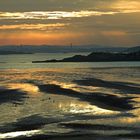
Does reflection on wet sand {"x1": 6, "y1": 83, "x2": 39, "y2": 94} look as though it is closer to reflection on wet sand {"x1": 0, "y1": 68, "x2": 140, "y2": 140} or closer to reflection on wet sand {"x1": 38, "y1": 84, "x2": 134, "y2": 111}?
reflection on wet sand {"x1": 38, "y1": 84, "x2": 134, "y2": 111}

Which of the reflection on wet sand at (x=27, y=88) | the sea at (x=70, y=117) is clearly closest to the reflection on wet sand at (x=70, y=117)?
the sea at (x=70, y=117)

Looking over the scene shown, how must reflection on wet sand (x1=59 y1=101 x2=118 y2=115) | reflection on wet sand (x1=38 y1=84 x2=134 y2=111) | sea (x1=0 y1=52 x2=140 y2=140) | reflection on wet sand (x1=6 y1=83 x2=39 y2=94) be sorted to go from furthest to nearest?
reflection on wet sand (x1=6 y1=83 x2=39 y2=94)
reflection on wet sand (x1=38 y1=84 x2=134 y2=111)
reflection on wet sand (x1=59 y1=101 x2=118 y2=115)
sea (x1=0 y1=52 x2=140 y2=140)

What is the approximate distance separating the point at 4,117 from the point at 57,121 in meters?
3.28

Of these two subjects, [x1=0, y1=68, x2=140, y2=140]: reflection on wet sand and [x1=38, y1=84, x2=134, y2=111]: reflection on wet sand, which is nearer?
[x1=0, y1=68, x2=140, y2=140]: reflection on wet sand

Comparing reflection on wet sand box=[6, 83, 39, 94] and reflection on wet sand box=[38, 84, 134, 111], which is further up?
reflection on wet sand box=[38, 84, 134, 111]

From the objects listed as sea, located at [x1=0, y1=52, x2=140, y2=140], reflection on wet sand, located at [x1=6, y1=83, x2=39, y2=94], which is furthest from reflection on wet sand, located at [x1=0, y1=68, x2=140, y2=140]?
reflection on wet sand, located at [x1=6, y1=83, x2=39, y2=94]

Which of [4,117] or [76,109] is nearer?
[4,117]

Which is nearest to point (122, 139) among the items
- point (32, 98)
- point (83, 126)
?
point (83, 126)

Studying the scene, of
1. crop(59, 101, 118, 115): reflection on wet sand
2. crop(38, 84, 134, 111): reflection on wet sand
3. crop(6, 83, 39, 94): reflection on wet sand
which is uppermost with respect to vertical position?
crop(59, 101, 118, 115): reflection on wet sand

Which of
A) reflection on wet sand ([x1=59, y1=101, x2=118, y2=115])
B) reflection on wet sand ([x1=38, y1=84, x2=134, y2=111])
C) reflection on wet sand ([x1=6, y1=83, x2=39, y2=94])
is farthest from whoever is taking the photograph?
reflection on wet sand ([x1=6, y1=83, x2=39, y2=94])

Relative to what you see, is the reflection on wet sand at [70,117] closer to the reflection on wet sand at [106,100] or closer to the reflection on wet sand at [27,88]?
the reflection on wet sand at [106,100]

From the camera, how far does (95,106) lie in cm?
3272

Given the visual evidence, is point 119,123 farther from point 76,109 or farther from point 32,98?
point 32,98

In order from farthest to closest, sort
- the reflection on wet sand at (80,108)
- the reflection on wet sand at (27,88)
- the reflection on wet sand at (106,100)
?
the reflection on wet sand at (27,88) → the reflection on wet sand at (106,100) → the reflection on wet sand at (80,108)
